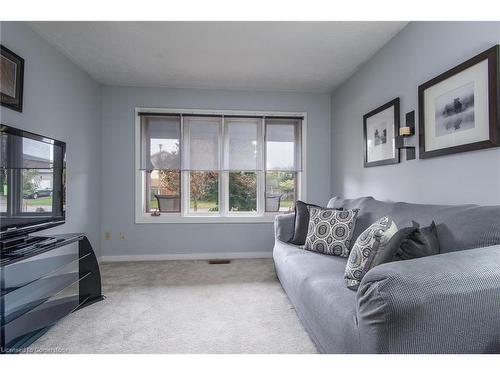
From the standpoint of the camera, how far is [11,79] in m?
2.21

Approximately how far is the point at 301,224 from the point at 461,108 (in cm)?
161

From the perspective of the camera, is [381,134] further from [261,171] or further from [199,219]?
[199,219]

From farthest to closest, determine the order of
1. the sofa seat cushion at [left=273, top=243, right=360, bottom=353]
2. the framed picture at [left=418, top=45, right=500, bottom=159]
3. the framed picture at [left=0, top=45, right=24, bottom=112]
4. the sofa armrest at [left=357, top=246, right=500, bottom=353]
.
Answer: the framed picture at [left=0, top=45, right=24, bottom=112]
the framed picture at [left=418, top=45, right=500, bottom=159]
the sofa seat cushion at [left=273, top=243, right=360, bottom=353]
the sofa armrest at [left=357, top=246, right=500, bottom=353]

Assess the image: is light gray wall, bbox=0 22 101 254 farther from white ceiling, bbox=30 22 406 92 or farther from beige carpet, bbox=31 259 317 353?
beige carpet, bbox=31 259 317 353

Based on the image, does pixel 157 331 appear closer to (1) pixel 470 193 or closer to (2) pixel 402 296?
(2) pixel 402 296

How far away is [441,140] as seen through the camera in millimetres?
2014

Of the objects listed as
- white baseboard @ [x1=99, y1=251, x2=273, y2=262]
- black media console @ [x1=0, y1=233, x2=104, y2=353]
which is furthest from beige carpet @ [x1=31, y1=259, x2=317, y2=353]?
white baseboard @ [x1=99, y1=251, x2=273, y2=262]

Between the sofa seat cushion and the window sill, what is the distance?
5.18 feet

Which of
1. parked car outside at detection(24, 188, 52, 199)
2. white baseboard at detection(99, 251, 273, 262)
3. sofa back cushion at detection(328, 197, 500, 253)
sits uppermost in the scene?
Answer: parked car outside at detection(24, 188, 52, 199)

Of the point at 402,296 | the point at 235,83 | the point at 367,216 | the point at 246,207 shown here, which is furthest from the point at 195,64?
the point at 402,296

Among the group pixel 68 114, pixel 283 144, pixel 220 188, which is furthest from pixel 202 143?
pixel 68 114

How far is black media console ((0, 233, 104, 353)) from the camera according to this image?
5.43 ft

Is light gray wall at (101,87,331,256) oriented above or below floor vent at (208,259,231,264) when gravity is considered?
above

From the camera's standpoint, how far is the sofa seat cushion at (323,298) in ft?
4.07
